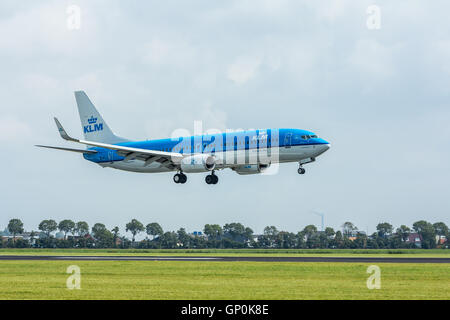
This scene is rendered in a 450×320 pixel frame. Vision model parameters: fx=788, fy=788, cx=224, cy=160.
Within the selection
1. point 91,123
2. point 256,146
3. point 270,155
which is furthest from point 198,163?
point 91,123

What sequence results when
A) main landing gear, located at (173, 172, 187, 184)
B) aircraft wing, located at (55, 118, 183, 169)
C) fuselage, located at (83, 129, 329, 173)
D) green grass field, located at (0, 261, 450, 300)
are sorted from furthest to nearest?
main landing gear, located at (173, 172, 187, 184) < aircraft wing, located at (55, 118, 183, 169) < fuselage, located at (83, 129, 329, 173) < green grass field, located at (0, 261, 450, 300)

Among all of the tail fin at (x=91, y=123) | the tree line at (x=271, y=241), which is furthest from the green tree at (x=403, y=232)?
the tail fin at (x=91, y=123)

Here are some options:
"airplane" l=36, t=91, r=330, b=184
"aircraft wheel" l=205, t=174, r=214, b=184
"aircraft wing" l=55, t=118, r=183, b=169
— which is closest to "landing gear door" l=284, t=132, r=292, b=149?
"airplane" l=36, t=91, r=330, b=184

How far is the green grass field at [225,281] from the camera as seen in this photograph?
40.3 metres

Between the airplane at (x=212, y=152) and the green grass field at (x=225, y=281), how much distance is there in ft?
56.6

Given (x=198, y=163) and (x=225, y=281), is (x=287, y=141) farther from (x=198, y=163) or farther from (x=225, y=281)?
(x=225, y=281)

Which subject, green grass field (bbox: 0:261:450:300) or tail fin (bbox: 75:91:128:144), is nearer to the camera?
green grass field (bbox: 0:261:450:300)

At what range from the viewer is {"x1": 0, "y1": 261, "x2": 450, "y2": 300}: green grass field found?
4034 cm

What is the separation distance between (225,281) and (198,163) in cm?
3415

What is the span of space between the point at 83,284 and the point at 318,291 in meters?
13.8

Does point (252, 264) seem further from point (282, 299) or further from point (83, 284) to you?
point (282, 299)

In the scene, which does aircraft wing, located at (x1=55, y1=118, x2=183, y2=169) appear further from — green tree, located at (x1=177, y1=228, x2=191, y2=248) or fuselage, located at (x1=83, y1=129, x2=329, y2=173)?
green tree, located at (x1=177, y1=228, x2=191, y2=248)

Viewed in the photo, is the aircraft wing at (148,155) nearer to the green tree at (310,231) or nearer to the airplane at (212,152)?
the airplane at (212,152)
